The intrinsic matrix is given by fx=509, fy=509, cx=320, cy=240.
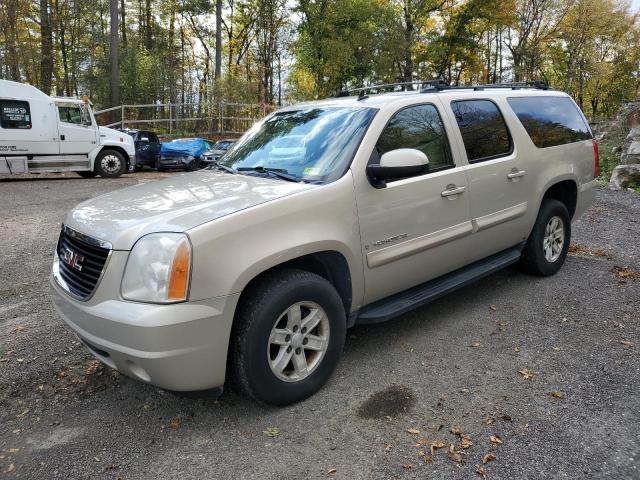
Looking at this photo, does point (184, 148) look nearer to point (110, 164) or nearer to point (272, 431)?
point (110, 164)

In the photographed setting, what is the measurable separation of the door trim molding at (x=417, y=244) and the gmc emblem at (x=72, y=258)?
174cm

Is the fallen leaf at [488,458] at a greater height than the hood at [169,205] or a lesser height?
lesser

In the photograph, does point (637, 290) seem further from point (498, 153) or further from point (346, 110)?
point (346, 110)

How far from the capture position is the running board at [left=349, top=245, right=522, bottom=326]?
11.3 ft

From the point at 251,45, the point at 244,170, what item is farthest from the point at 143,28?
the point at 244,170

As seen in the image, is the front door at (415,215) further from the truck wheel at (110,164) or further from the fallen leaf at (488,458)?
the truck wheel at (110,164)

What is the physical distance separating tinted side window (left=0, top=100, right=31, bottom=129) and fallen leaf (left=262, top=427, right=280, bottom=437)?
14804 mm

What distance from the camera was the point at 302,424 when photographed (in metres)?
2.89

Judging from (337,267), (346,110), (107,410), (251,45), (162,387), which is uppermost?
(251,45)

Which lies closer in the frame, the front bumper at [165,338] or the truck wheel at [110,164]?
the front bumper at [165,338]

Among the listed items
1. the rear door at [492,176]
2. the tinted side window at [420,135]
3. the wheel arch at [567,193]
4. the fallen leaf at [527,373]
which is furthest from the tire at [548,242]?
the fallen leaf at [527,373]

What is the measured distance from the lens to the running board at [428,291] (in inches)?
135

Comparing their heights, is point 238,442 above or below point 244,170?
below

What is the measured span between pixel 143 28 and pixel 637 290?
132 feet
